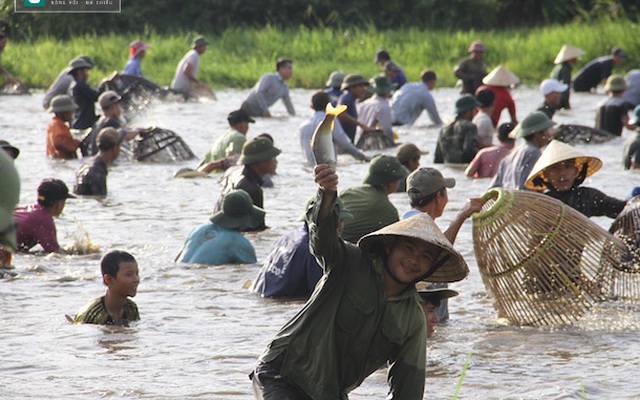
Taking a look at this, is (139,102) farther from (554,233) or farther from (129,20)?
(129,20)

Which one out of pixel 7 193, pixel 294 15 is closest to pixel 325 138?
pixel 7 193

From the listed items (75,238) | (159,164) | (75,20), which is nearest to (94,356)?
(75,238)

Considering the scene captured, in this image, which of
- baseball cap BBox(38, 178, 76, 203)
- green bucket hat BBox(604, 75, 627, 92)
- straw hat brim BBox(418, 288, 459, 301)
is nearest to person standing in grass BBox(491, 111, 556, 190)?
baseball cap BBox(38, 178, 76, 203)

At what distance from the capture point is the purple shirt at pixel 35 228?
376 inches

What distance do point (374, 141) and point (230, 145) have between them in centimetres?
369

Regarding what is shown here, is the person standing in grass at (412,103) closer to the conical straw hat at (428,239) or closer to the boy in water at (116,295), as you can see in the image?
the boy in water at (116,295)

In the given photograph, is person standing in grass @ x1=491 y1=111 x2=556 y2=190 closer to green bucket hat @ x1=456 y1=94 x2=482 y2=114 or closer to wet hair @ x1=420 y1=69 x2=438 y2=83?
green bucket hat @ x1=456 y1=94 x2=482 y2=114

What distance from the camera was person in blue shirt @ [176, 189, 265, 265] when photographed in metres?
9.14

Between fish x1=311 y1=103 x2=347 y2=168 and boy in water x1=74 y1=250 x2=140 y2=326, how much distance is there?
368cm

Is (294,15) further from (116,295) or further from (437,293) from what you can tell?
(437,293)

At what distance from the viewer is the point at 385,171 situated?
315 inches

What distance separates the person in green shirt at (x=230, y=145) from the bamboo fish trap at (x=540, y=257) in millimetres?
6226

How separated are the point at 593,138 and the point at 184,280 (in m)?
8.84

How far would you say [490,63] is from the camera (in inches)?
1077
